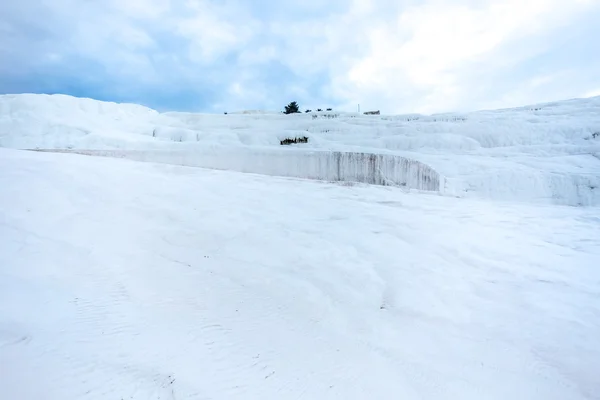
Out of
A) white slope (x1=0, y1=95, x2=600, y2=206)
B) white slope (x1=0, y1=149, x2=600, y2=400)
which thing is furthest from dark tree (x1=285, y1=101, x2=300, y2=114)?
white slope (x1=0, y1=149, x2=600, y2=400)

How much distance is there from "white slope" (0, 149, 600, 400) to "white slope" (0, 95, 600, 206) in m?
2.60

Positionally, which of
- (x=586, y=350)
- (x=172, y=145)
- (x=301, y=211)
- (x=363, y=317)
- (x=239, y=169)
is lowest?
(x=586, y=350)

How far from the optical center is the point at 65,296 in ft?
5.20

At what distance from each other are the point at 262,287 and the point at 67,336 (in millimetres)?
941

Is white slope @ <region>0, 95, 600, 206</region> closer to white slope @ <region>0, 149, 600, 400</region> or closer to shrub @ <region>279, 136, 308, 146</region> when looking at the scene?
shrub @ <region>279, 136, 308, 146</region>

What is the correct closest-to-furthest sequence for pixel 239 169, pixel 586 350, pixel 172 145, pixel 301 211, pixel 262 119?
1. pixel 586 350
2. pixel 301 211
3. pixel 239 169
4. pixel 172 145
5. pixel 262 119

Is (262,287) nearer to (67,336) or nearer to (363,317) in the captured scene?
(363,317)

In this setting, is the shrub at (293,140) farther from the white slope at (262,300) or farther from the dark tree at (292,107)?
the dark tree at (292,107)

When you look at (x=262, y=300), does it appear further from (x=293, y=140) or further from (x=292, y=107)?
(x=292, y=107)

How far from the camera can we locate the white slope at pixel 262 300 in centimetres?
137

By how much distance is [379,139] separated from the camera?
8523mm

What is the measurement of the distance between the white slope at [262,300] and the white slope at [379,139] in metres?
2.60

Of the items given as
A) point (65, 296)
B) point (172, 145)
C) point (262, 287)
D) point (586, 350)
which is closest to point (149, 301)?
point (65, 296)

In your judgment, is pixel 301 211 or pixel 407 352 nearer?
pixel 407 352
